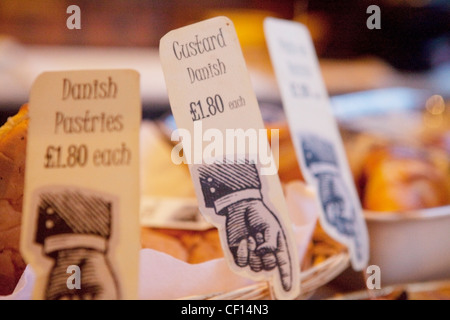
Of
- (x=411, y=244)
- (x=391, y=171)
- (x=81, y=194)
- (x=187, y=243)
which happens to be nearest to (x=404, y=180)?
(x=391, y=171)

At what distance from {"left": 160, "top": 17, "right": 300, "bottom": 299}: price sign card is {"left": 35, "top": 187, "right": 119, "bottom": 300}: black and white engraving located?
13 cm

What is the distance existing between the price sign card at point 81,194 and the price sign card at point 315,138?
29 cm

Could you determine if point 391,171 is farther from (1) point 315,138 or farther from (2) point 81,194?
(2) point 81,194

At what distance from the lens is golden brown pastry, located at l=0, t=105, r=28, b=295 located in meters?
0.57

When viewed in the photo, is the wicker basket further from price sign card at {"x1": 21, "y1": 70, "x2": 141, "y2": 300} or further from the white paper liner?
price sign card at {"x1": 21, "y1": 70, "x2": 141, "y2": 300}

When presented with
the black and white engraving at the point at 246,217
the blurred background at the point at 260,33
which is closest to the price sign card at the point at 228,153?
the black and white engraving at the point at 246,217

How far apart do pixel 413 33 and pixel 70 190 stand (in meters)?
2.38

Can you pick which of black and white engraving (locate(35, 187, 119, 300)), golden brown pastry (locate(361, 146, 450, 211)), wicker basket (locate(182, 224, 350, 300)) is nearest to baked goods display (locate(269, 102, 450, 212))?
golden brown pastry (locate(361, 146, 450, 211))

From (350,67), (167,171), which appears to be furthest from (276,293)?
(350,67)

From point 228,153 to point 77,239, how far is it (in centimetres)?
22

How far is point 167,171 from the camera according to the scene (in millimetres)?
1188

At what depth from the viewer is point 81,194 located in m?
0.55
